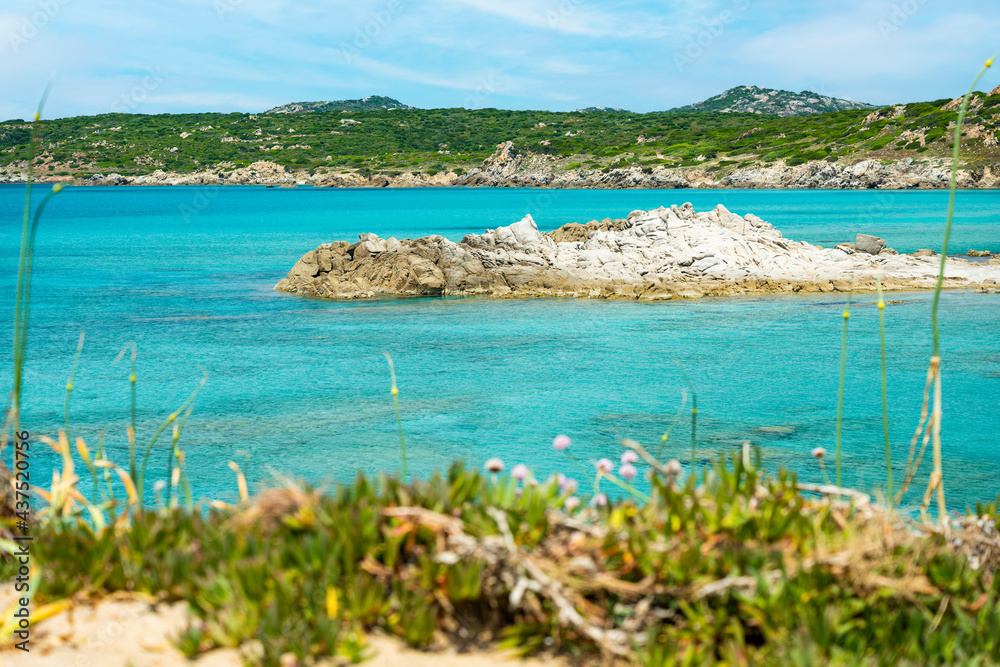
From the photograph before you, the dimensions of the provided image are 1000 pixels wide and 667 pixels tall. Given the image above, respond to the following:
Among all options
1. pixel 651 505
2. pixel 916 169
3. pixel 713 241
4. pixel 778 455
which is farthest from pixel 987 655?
pixel 916 169

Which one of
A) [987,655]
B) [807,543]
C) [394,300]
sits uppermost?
[807,543]

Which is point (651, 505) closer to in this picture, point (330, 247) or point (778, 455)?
A: point (778, 455)

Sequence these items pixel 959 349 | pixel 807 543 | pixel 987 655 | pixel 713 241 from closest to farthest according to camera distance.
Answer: pixel 987 655 < pixel 807 543 < pixel 959 349 < pixel 713 241

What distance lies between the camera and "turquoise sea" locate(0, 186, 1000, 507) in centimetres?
1120

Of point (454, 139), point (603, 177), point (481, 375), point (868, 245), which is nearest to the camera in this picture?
point (481, 375)

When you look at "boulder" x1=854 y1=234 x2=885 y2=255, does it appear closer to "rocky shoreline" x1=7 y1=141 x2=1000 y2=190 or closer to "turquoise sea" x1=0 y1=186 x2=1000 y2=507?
"turquoise sea" x1=0 y1=186 x2=1000 y2=507

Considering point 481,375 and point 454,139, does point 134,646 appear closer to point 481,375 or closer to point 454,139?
point 481,375

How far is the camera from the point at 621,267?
26500 millimetres

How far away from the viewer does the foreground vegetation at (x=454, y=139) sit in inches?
4646

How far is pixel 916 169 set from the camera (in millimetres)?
103812

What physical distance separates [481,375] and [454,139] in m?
159

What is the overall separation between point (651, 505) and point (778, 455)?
25.8 ft

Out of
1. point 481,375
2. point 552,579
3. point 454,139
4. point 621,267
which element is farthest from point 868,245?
point 454,139

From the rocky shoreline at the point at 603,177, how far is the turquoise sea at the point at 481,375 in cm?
8331
